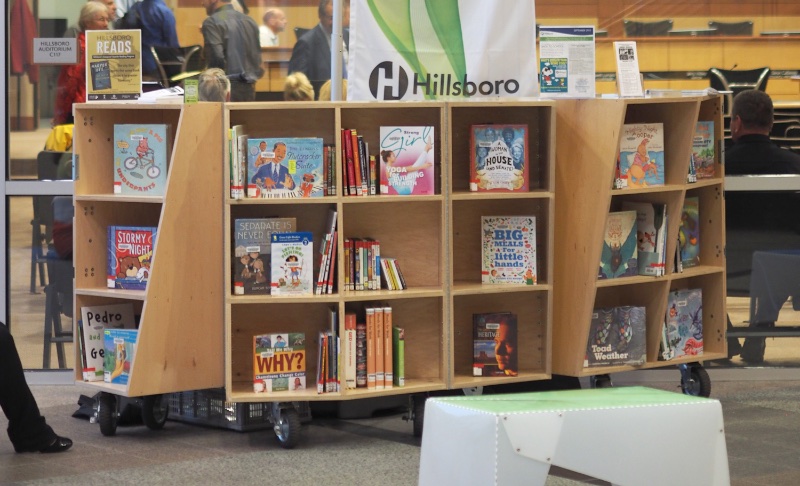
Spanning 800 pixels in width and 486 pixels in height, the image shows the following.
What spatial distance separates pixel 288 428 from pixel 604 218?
1639 millimetres

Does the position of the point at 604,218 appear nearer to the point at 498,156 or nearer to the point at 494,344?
the point at 498,156

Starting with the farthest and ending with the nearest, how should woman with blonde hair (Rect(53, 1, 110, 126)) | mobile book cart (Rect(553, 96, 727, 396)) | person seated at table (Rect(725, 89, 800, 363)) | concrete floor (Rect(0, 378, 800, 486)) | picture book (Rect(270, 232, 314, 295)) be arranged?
person seated at table (Rect(725, 89, 800, 363))
woman with blonde hair (Rect(53, 1, 110, 126))
mobile book cart (Rect(553, 96, 727, 396))
picture book (Rect(270, 232, 314, 295))
concrete floor (Rect(0, 378, 800, 486))

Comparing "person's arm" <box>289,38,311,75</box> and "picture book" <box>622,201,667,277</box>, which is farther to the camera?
"person's arm" <box>289,38,311,75</box>

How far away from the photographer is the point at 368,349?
529cm

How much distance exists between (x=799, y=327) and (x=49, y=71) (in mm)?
4288

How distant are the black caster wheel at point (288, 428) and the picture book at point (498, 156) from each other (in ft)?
4.12

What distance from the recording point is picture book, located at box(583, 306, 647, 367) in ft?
18.5

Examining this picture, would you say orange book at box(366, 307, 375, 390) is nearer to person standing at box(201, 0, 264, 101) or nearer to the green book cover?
the green book cover

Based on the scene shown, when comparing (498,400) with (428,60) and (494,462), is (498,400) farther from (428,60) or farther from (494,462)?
(428,60)

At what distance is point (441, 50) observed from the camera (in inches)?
211

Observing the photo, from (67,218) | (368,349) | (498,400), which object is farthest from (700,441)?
(67,218)

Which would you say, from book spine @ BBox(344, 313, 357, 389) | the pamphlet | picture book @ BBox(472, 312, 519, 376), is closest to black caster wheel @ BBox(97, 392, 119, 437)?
book spine @ BBox(344, 313, 357, 389)

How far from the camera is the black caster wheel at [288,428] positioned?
517 centimetres


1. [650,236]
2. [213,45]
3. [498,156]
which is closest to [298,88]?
[213,45]
